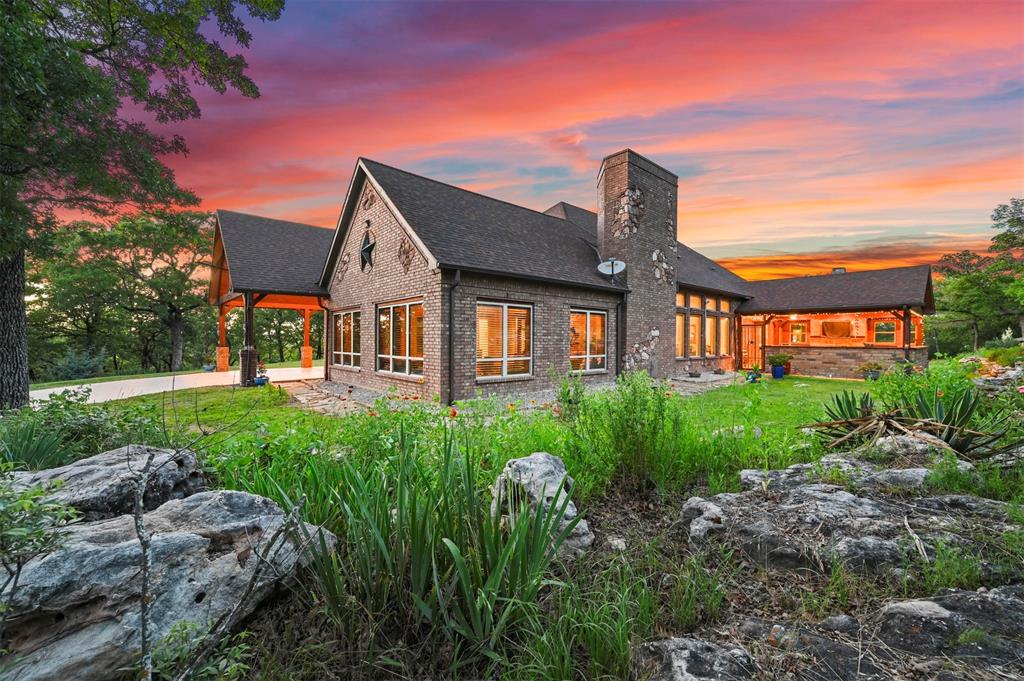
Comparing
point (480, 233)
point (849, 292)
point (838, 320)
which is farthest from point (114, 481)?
point (838, 320)

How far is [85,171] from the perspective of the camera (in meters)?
6.90

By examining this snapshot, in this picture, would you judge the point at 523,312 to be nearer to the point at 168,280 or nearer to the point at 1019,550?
the point at 1019,550

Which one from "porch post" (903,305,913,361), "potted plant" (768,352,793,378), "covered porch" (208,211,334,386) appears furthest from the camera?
"potted plant" (768,352,793,378)

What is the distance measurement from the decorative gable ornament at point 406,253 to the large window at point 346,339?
3.93 meters

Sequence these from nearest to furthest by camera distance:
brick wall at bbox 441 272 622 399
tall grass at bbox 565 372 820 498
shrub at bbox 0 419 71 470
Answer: shrub at bbox 0 419 71 470 < tall grass at bbox 565 372 820 498 < brick wall at bbox 441 272 622 399

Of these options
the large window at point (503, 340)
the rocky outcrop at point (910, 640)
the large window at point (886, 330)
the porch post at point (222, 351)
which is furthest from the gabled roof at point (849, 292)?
the porch post at point (222, 351)

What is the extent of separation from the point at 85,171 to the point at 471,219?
8.23 meters

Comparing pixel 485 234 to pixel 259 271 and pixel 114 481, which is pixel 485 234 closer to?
pixel 259 271

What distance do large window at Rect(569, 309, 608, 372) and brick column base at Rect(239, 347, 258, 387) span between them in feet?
34.2

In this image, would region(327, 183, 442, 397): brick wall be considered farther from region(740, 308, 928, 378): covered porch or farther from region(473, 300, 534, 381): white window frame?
region(740, 308, 928, 378): covered porch

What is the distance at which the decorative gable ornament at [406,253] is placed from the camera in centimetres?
1035

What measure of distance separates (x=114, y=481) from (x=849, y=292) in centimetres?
2415

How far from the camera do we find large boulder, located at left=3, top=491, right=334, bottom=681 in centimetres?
150

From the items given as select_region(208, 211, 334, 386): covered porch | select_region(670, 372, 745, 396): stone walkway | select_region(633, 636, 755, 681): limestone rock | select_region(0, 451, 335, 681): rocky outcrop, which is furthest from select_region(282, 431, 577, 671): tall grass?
select_region(208, 211, 334, 386): covered porch
